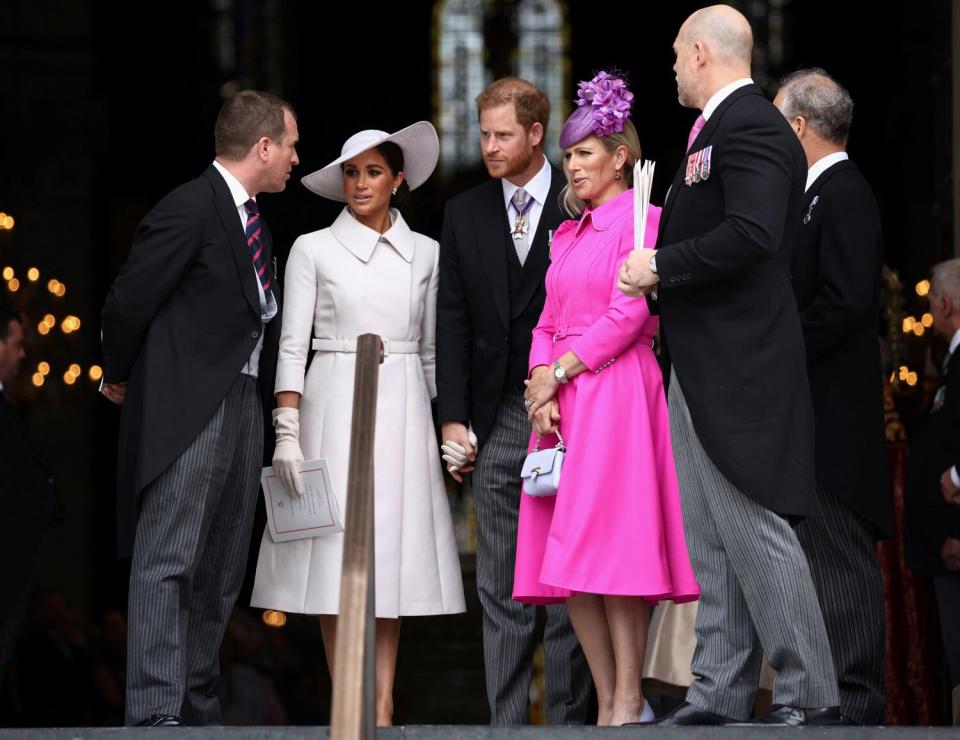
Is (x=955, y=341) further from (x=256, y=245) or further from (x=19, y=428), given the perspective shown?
(x=19, y=428)

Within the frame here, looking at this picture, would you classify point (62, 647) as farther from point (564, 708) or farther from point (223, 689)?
point (564, 708)

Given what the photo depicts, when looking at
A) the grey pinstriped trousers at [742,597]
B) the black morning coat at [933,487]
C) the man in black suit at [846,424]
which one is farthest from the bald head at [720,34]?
the black morning coat at [933,487]

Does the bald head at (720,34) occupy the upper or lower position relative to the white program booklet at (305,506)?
upper

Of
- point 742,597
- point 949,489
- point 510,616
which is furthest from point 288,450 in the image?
point 949,489

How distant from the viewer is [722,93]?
15.9 feet

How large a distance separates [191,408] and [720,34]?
1777mm

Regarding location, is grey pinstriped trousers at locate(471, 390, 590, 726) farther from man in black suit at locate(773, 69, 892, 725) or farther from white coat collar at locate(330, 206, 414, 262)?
man in black suit at locate(773, 69, 892, 725)

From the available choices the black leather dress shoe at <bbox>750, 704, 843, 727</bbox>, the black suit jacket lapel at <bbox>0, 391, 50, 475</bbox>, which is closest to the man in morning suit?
the black leather dress shoe at <bbox>750, 704, 843, 727</bbox>

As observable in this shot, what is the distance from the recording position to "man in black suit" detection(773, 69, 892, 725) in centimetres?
536

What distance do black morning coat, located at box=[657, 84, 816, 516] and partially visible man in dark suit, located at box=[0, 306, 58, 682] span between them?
365 centimetres

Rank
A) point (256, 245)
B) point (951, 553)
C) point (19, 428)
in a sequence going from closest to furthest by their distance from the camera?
point (256, 245)
point (951, 553)
point (19, 428)

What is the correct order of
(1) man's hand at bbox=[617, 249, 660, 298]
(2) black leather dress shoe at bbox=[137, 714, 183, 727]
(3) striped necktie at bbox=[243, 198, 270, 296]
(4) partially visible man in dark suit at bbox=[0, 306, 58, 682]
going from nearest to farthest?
(1) man's hand at bbox=[617, 249, 660, 298]
(2) black leather dress shoe at bbox=[137, 714, 183, 727]
(3) striped necktie at bbox=[243, 198, 270, 296]
(4) partially visible man in dark suit at bbox=[0, 306, 58, 682]

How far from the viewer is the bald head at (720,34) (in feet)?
15.9

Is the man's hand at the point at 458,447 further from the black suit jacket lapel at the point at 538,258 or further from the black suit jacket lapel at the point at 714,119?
the black suit jacket lapel at the point at 714,119
